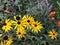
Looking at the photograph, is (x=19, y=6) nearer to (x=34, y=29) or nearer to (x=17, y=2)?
(x=17, y=2)

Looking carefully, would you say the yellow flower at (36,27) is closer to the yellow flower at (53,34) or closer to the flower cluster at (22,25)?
the flower cluster at (22,25)

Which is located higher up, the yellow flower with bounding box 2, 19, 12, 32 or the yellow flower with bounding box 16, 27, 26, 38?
the yellow flower with bounding box 2, 19, 12, 32

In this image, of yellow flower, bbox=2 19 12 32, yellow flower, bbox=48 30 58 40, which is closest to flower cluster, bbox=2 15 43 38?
yellow flower, bbox=2 19 12 32

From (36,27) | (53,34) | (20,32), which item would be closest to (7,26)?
(20,32)

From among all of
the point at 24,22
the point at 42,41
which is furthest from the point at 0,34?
the point at 42,41

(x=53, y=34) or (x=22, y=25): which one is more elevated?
(x=22, y=25)

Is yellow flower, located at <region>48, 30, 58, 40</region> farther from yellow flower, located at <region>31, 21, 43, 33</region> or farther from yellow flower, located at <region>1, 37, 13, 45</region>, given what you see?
yellow flower, located at <region>1, 37, 13, 45</region>

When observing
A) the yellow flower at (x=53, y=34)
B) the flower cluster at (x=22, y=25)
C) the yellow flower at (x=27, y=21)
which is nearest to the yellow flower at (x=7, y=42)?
the flower cluster at (x=22, y=25)

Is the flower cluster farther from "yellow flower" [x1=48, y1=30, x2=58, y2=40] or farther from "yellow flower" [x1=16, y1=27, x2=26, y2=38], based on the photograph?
"yellow flower" [x1=48, y1=30, x2=58, y2=40]

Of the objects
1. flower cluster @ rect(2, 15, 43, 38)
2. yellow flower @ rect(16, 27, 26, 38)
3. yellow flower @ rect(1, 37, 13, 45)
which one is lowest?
yellow flower @ rect(1, 37, 13, 45)

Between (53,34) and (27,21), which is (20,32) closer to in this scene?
(27,21)

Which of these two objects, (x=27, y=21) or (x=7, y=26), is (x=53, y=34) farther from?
(x=7, y=26)
